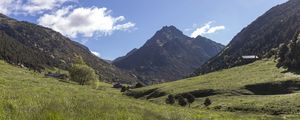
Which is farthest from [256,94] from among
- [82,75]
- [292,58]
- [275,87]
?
[82,75]

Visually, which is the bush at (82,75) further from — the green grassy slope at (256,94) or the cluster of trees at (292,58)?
the cluster of trees at (292,58)

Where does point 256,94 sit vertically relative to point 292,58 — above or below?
below

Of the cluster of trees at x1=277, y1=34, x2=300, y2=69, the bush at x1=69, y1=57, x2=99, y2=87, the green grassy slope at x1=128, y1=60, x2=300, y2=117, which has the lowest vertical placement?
the green grassy slope at x1=128, y1=60, x2=300, y2=117

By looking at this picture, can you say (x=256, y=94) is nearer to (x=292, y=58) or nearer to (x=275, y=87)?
(x=275, y=87)

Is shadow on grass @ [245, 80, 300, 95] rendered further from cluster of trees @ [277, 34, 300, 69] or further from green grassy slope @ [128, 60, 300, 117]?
cluster of trees @ [277, 34, 300, 69]

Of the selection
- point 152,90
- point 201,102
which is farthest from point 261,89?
point 152,90

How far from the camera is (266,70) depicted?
159375 millimetres

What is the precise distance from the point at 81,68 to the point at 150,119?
14961 cm

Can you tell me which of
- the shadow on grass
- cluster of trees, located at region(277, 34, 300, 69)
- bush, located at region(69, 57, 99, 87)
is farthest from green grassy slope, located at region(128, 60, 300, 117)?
bush, located at region(69, 57, 99, 87)

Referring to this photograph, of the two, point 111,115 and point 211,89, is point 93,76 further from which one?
point 111,115

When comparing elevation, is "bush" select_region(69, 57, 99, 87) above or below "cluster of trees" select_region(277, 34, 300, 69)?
below

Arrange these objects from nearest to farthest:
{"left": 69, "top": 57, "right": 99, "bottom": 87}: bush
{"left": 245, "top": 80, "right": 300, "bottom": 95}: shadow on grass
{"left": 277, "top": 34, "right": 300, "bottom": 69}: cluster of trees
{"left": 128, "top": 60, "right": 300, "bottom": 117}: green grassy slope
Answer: {"left": 128, "top": 60, "right": 300, "bottom": 117}: green grassy slope < {"left": 245, "top": 80, "right": 300, "bottom": 95}: shadow on grass < {"left": 277, "top": 34, "right": 300, "bottom": 69}: cluster of trees < {"left": 69, "top": 57, "right": 99, "bottom": 87}: bush

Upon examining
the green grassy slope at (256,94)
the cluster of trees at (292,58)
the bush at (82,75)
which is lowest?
the green grassy slope at (256,94)

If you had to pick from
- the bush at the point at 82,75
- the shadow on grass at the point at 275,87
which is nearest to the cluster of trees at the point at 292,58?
the shadow on grass at the point at 275,87
